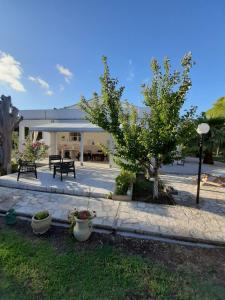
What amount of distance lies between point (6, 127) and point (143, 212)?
873 centimetres

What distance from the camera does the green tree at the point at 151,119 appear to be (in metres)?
6.63

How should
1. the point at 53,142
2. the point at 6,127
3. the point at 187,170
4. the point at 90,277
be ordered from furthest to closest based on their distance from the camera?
the point at 53,142
the point at 187,170
the point at 6,127
the point at 90,277

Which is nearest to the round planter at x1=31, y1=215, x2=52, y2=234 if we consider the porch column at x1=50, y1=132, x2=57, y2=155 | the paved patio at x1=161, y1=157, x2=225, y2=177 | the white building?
the paved patio at x1=161, y1=157, x2=225, y2=177

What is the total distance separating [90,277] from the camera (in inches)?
141

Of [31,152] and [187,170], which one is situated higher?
[31,152]

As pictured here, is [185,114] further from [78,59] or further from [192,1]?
[78,59]

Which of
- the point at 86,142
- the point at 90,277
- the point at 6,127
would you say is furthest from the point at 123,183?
the point at 86,142

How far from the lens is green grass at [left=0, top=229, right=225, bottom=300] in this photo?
3236 mm

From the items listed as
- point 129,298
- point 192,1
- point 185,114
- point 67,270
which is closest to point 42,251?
point 67,270

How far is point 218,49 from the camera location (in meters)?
11.4

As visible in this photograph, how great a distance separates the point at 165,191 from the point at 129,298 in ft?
20.0

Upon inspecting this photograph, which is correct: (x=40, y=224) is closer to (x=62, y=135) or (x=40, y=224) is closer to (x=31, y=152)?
(x=31, y=152)

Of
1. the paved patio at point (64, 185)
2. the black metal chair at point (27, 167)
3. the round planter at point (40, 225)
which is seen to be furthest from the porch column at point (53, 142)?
the round planter at point (40, 225)

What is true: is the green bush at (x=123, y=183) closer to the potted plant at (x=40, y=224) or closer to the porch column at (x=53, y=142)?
the potted plant at (x=40, y=224)
